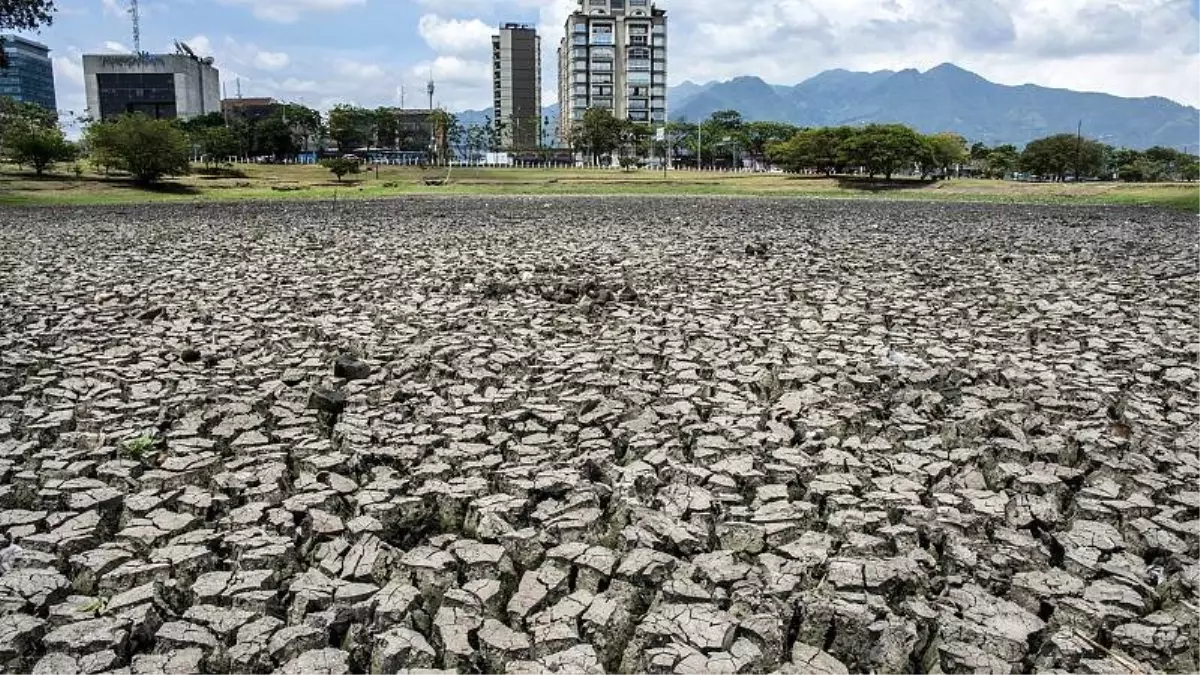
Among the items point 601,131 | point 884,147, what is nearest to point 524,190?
point 884,147

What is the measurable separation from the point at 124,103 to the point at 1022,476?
7209 inches

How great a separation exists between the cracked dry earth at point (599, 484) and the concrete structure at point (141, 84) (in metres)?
169

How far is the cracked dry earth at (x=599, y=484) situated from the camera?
317cm

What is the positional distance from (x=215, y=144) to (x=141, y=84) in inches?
3042

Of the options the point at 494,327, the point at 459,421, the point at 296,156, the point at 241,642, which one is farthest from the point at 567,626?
the point at 296,156

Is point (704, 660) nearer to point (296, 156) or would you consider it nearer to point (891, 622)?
point (891, 622)

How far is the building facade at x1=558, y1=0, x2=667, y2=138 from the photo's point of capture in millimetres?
175000

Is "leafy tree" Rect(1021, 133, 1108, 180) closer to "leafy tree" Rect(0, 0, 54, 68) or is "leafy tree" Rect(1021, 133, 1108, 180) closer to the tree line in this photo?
the tree line

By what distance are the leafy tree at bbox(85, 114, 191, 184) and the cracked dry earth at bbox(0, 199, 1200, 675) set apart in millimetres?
47841

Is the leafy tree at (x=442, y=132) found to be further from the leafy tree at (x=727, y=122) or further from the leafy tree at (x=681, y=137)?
the leafy tree at (x=727, y=122)

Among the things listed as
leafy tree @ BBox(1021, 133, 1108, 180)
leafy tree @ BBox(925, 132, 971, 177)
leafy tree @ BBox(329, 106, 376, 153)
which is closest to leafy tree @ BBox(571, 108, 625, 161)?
leafy tree @ BBox(329, 106, 376, 153)

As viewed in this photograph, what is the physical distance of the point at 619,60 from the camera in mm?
176250

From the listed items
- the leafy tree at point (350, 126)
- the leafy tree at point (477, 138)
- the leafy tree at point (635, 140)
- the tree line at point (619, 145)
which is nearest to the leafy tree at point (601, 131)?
the tree line at point (619, 145)

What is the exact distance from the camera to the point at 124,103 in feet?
516
